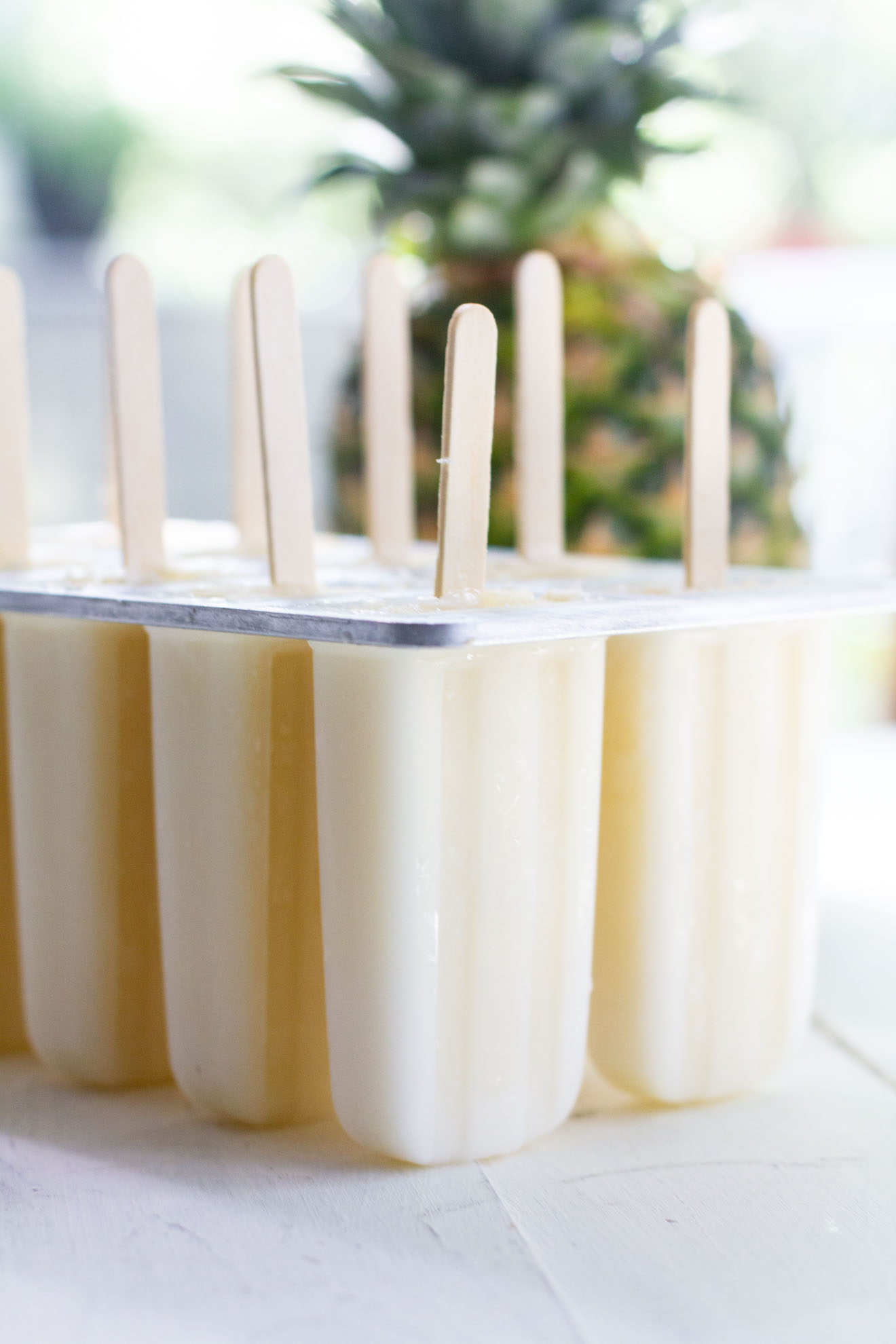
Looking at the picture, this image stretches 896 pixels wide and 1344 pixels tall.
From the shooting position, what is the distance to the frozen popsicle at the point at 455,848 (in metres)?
0.50

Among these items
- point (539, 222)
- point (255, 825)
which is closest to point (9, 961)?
point (255, 825)

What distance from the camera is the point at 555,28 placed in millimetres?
1144

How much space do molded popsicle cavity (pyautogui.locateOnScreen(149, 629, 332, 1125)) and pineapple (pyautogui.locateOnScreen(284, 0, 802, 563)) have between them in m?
0.67

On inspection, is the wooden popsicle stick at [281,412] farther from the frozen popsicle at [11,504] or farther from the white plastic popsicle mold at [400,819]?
the frozen popsicle at [11,504]

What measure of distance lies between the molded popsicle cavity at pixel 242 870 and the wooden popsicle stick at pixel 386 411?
9.7 inches

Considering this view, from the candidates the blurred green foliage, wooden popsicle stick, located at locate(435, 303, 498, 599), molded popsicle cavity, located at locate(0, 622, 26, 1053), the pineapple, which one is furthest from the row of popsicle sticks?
the blurred green foliage

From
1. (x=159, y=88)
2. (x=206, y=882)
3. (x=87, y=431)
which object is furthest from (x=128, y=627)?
(x=159, y=88)

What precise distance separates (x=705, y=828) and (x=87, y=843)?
30 cm

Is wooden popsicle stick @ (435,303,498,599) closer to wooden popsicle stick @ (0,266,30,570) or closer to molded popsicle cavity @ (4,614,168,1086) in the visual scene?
molded popsicle cavity @ (4,614,168,1086)

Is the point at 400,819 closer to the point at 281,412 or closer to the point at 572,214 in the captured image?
the point at 281,412

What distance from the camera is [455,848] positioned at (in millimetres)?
517

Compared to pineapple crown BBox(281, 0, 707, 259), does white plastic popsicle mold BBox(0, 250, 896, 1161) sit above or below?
below

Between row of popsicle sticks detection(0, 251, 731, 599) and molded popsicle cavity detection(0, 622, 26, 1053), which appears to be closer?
row of popsicle sticks detection(0, 251, 731, 599)

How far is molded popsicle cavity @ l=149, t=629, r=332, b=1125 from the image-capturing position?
56cm
